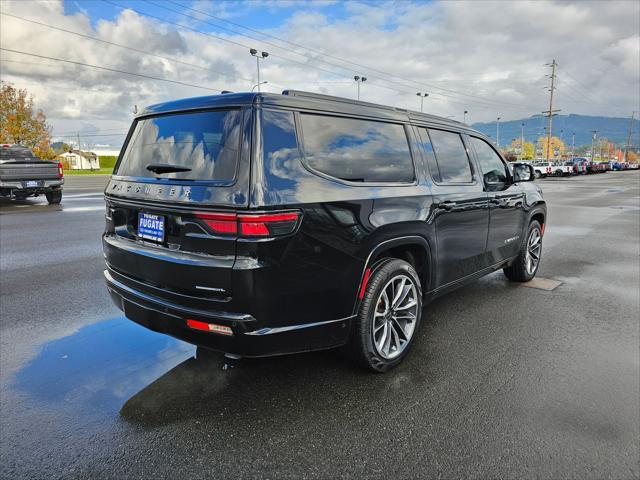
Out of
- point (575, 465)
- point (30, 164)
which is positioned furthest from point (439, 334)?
point (30, 164)

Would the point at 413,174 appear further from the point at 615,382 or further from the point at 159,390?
the point at 159,390

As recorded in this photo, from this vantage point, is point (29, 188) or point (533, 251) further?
point (29, 188)

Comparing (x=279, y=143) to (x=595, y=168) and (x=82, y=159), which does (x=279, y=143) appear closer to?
(x=595, y=168)

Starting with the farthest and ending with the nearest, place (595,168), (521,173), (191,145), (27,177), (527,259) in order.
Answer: (595,168) < (27,177) < (527,259) < (521,173) < (191,145)

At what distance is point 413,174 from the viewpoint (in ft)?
11.5

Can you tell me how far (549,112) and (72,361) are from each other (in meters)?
77.2

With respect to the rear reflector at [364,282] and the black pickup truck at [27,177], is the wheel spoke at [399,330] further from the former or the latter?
the black pickup truck at [27,177]

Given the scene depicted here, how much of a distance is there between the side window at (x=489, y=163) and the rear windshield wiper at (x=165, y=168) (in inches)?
119

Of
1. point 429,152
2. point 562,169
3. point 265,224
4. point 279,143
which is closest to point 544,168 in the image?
point 562,169

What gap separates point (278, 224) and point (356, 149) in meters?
0.95

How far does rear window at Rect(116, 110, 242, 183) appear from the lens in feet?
8.52

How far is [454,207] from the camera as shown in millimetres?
3869

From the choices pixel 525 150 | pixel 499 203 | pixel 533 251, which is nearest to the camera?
pixel 499 203

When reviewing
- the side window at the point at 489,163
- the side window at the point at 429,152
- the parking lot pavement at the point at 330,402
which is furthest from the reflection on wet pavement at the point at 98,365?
the side window at the point at 489,163
